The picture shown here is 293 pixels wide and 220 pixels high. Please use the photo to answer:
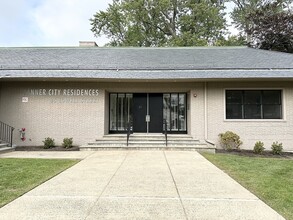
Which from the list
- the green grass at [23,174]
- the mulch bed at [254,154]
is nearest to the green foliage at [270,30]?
the mulch bed at [254,154]

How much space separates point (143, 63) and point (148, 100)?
2.08 metres

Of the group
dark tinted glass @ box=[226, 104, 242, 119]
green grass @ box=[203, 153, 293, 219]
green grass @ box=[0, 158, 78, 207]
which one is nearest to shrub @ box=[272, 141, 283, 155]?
dark tinted glass @ box=[226, 104, 242, 119]

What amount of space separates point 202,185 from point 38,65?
434 inches

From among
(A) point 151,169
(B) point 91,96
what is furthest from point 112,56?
(A) point 151,169

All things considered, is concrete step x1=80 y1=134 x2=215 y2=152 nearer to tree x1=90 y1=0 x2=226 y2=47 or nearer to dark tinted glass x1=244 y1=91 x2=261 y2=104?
dark tinted glass x1=244 y1=91 x2=261 y2=104

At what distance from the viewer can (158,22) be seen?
30.5 meters

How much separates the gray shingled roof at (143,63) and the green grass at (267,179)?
4.61 meters

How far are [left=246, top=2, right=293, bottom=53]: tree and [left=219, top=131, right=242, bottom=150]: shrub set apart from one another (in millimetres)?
16522

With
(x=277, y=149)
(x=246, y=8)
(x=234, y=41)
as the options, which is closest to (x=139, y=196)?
(x=277, y=149)

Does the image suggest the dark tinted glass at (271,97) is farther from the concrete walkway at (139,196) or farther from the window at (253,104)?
the concrete walkway at (139,196)

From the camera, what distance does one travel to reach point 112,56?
15484 millimetres

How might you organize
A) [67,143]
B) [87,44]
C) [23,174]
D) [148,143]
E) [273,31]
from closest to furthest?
[23,174], [148,143], [67,143], [87,44], [273,31]

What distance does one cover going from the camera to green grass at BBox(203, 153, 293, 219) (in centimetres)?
441

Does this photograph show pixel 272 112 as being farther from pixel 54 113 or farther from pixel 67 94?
pixel 54 113
